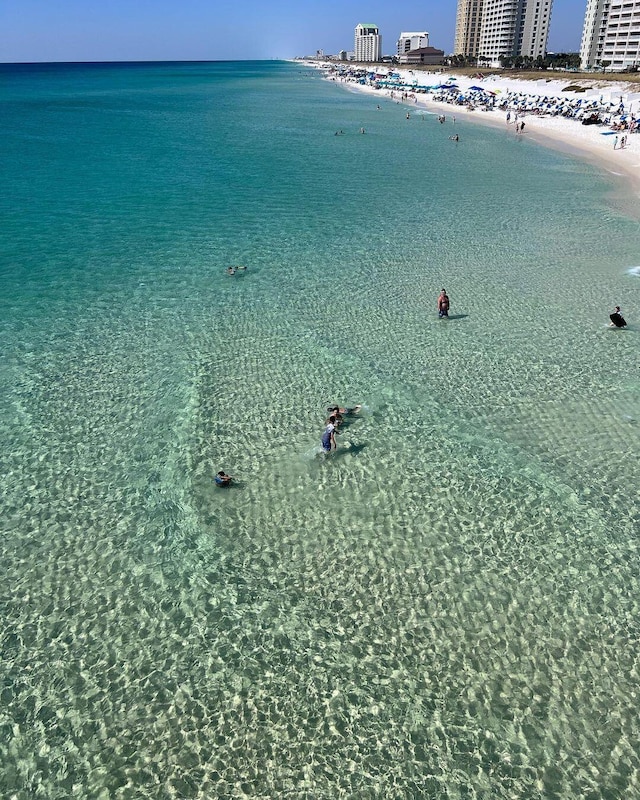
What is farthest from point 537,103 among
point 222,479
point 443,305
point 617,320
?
point 222,479

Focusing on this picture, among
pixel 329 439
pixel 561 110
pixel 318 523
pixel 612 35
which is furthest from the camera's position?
pixel 612 35

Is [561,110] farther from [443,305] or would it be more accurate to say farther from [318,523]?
[318,523]

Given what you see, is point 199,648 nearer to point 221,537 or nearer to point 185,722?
point 185,722

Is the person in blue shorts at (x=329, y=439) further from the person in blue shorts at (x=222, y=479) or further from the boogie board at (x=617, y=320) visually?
the boogie board at (x=617, y=320)

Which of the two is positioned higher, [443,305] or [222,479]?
[443,305]

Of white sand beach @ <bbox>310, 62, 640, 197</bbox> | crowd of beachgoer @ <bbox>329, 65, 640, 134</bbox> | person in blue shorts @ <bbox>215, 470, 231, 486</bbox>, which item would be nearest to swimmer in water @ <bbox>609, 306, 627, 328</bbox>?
person in blue shorts @ <bbox>215, 470, 231, 486</bbox>

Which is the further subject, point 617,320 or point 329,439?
point 617,320
